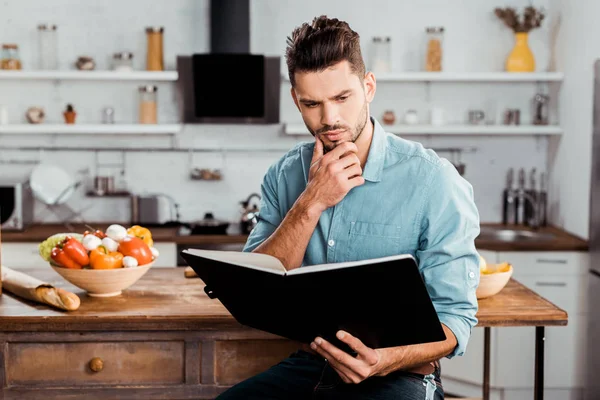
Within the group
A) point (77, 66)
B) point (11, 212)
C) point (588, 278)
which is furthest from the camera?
point (77, 66)

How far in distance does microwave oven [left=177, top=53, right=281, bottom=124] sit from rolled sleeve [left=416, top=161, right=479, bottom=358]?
9.19 ft

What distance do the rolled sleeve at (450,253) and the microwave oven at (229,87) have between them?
2.80 m

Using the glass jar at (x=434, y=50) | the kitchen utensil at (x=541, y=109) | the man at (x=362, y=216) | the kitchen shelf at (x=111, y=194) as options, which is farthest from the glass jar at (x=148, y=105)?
the man at (x=362, y=216)

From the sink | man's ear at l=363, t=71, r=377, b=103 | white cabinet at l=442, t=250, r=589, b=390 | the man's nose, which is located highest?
man's ear at l=363, t=71, r=377, b=103

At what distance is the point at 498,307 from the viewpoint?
2.44 meters

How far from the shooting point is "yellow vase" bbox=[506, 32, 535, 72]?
4.96m

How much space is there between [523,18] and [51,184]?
315 cm

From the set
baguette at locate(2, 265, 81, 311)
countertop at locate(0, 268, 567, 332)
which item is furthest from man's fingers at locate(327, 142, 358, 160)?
baguette at locate(2, 265, 81, 311)

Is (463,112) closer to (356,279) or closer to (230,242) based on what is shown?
(230,242)

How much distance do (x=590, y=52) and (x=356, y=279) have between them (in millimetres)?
3273

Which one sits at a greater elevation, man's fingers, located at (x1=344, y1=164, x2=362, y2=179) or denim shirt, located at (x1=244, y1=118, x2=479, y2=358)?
man's fingers, located at (x1=344, y1=164, x2=362, y2=179)

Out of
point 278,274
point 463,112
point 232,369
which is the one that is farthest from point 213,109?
point 278,274

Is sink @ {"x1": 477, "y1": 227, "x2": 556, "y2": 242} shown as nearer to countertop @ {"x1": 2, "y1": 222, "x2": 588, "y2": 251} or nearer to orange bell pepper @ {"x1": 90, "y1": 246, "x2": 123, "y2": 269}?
countertop @ {"x1": 2, "y1": 222, "x2": 588, "y2": 251}

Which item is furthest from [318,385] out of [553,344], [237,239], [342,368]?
[553,344]
